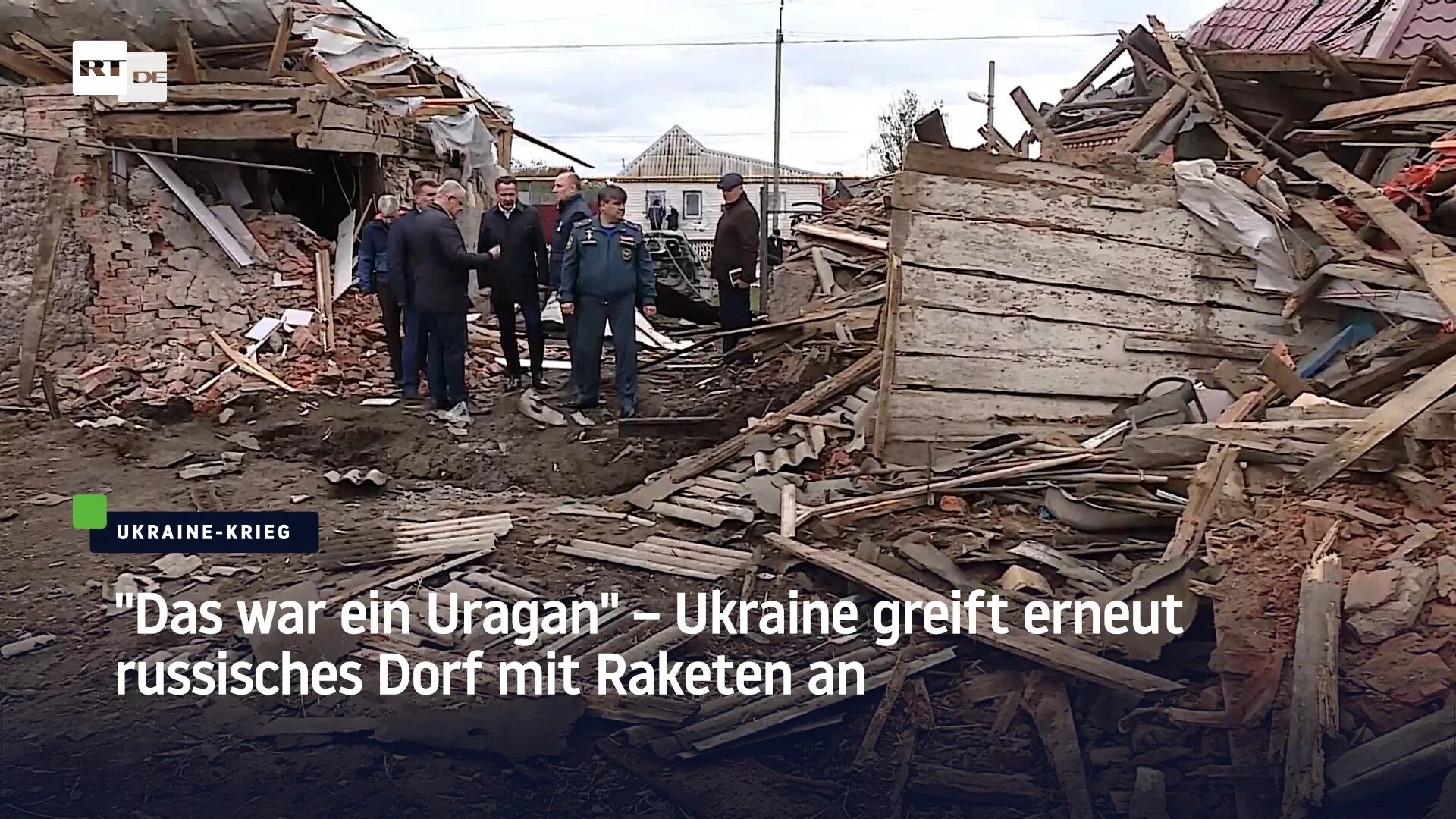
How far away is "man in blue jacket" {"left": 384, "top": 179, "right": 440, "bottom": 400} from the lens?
8812 millimetres

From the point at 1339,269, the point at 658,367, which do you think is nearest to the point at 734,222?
the point at 658,367

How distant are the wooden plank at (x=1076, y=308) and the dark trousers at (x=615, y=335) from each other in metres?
2.74

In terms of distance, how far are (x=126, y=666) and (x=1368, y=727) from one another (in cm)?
438


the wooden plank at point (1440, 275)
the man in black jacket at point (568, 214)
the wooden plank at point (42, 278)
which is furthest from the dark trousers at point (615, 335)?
the wooden plank at point (1440, 275)

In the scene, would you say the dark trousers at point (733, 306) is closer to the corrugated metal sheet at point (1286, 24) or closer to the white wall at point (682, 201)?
the corrugated metal sheet at point (1286, 24)

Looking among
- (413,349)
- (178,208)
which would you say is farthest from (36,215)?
(413,349)

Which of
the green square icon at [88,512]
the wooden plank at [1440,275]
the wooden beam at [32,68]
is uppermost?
the wooden beam at [32,68]

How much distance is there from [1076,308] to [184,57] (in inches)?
313

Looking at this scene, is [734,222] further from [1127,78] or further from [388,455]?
[1127,78]

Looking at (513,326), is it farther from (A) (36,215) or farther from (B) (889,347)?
(B) (889,347)

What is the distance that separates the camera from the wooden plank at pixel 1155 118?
8.20 m

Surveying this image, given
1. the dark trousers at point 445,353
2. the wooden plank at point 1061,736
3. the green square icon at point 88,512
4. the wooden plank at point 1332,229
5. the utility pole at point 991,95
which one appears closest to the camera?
the wooden plank at point 1061,736

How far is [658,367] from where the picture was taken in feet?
37.1

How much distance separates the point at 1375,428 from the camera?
4105 mm
